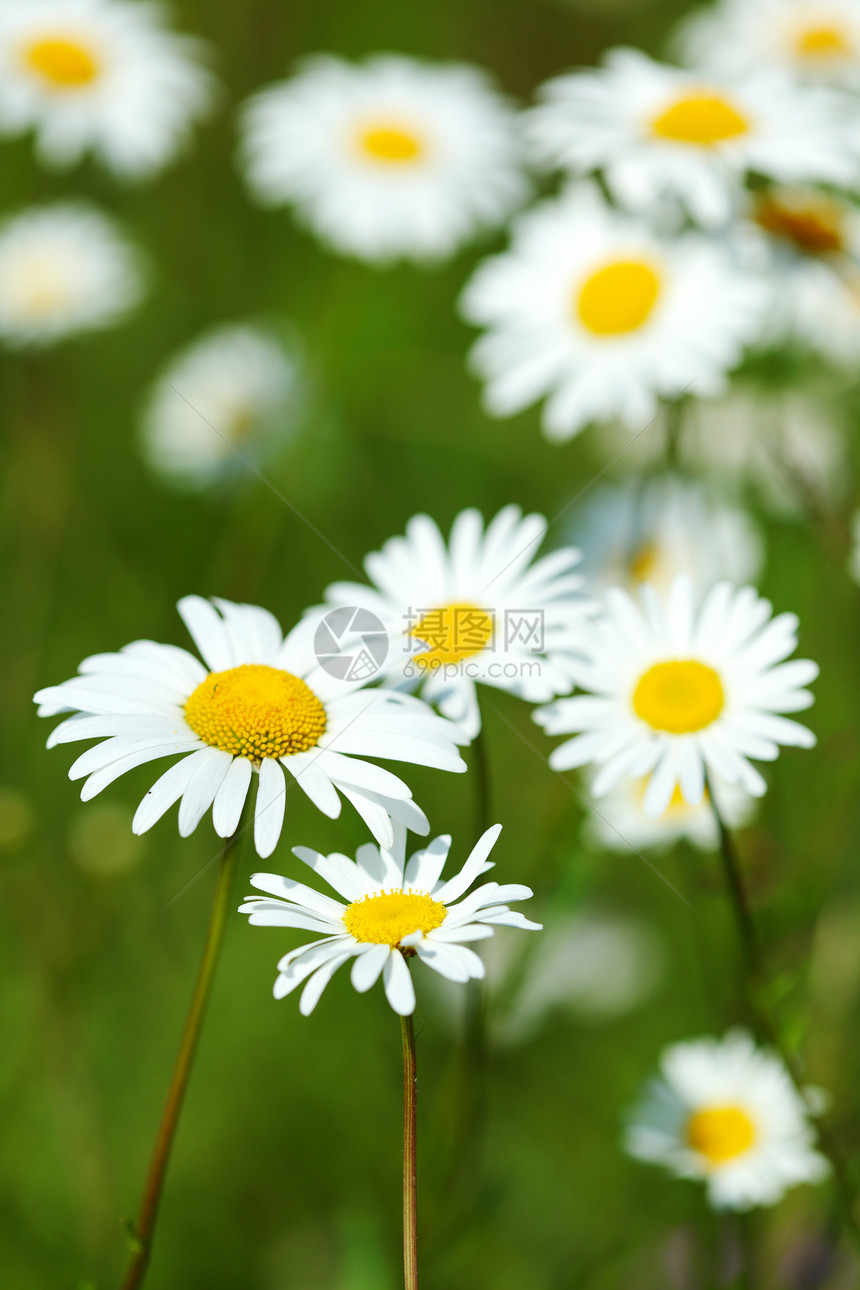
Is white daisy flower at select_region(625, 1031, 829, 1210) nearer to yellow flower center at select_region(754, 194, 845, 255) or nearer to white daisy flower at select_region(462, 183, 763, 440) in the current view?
white daisy flower at select_region(462, 183, 763, 440)

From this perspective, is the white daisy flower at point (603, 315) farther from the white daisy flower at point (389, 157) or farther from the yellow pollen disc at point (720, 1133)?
the yellow pollen disc at point (720, 1133)

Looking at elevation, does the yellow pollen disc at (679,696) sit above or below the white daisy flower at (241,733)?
above

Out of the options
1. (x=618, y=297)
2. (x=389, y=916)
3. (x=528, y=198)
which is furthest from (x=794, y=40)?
(x=389, y=916)

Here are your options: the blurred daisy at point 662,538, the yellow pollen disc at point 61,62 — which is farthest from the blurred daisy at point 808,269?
→ the yellow pollen disc at point 61,62

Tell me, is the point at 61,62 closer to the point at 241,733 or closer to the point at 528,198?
the point at 528,198

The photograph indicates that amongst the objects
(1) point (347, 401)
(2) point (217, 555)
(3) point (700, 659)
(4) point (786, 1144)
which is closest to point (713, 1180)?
(4) point (786, 1144)

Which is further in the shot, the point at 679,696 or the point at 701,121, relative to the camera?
the point at 701,121
